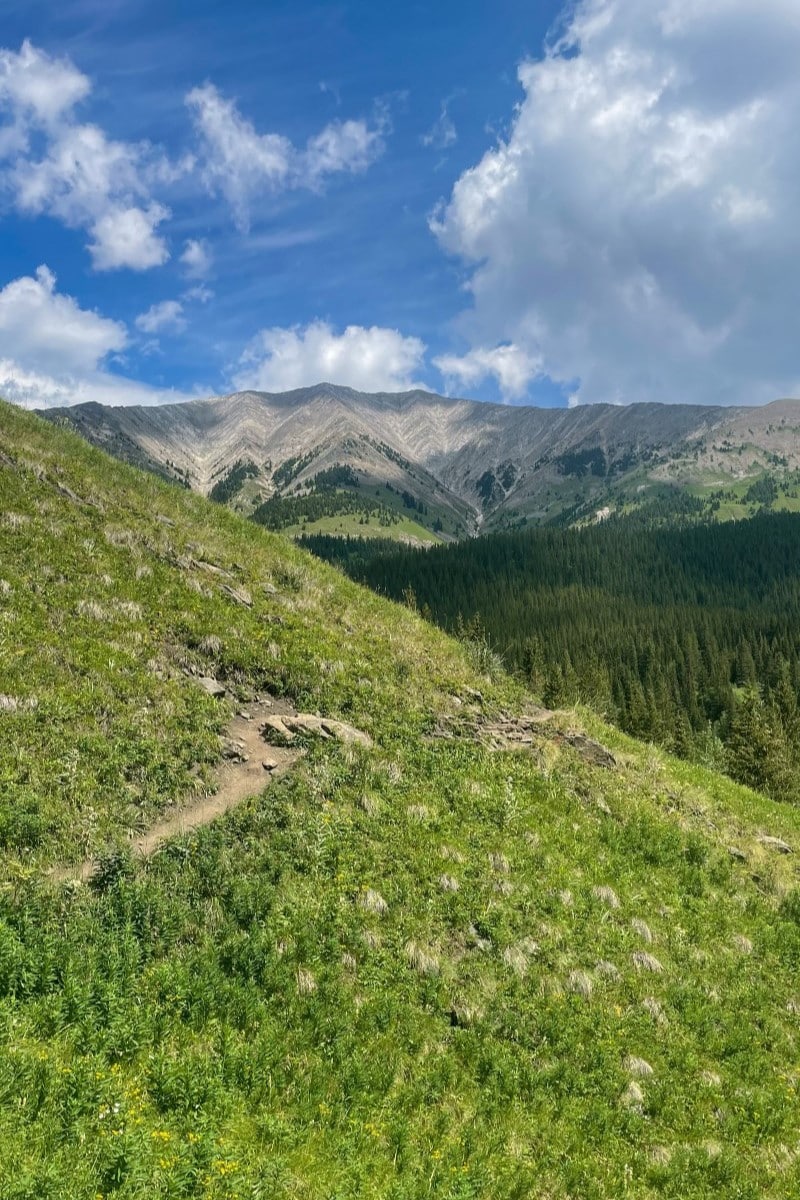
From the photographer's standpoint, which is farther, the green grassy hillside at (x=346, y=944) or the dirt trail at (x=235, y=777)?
the dirt trail at (x=235, y=777)

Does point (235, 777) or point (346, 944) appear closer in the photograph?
point (346, 944)

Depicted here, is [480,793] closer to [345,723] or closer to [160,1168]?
[345,723]

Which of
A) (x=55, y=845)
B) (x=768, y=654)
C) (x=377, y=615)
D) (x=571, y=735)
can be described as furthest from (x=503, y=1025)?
(x=768, y=654)

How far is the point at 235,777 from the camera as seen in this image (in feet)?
46.9

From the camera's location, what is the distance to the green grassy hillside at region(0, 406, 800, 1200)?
732cm

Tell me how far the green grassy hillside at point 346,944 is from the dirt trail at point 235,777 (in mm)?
336

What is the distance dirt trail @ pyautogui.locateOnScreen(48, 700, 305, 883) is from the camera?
11492 mm

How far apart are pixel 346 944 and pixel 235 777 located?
5.04 meters

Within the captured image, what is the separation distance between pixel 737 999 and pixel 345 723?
36.1 ft

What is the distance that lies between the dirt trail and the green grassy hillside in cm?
→ 34

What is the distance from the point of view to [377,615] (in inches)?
1012

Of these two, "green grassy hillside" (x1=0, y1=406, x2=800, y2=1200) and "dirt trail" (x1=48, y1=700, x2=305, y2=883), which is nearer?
"green grassy hillside" (x1=0, y1=406, x2=800, y2=1200)

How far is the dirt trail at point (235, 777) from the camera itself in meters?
11.5

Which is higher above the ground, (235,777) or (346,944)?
(235,777)
